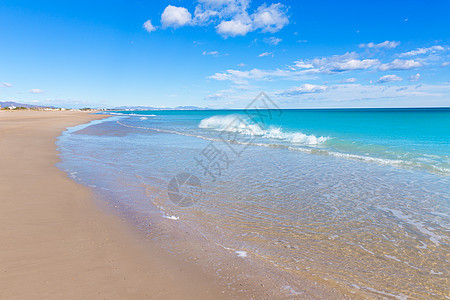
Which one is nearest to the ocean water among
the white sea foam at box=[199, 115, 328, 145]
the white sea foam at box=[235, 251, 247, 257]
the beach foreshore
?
the white sea foam at box=[235, 251, 247, 257]

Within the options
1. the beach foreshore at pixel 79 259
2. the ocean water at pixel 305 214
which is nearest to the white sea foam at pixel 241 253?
the ocean water at pixel 305 214

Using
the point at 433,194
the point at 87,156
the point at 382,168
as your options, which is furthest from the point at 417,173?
the point at 87,156

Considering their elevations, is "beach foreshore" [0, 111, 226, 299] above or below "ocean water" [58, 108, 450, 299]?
above

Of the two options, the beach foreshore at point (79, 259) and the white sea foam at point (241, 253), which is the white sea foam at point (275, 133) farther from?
the beach foreshore at point (79, 259)

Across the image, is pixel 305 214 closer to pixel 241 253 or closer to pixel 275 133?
pixel 241 253

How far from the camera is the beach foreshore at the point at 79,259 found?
3.50 m

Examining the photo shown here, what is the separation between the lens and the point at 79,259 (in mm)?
4207

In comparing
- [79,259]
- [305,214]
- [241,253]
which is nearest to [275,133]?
[305,214]

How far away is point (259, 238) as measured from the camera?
17.2 ft

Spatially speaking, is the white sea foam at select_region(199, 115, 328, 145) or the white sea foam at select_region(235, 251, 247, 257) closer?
the white sea foam at select_region(235, 251, 247, 257)

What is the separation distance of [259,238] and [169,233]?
6.29 feet

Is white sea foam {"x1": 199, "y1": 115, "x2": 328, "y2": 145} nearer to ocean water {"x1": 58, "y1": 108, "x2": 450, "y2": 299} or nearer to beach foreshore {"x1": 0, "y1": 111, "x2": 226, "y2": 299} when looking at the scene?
ocean water {"x1": 58, "y1": 108, "x2": 450, "y2": 299}

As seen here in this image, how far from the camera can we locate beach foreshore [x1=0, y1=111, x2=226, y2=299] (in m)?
3.50

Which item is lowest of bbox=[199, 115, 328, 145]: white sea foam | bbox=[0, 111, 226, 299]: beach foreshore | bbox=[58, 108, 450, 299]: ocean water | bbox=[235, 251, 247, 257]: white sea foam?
bbox=[199, 115, 328, 145]: white sea foam
